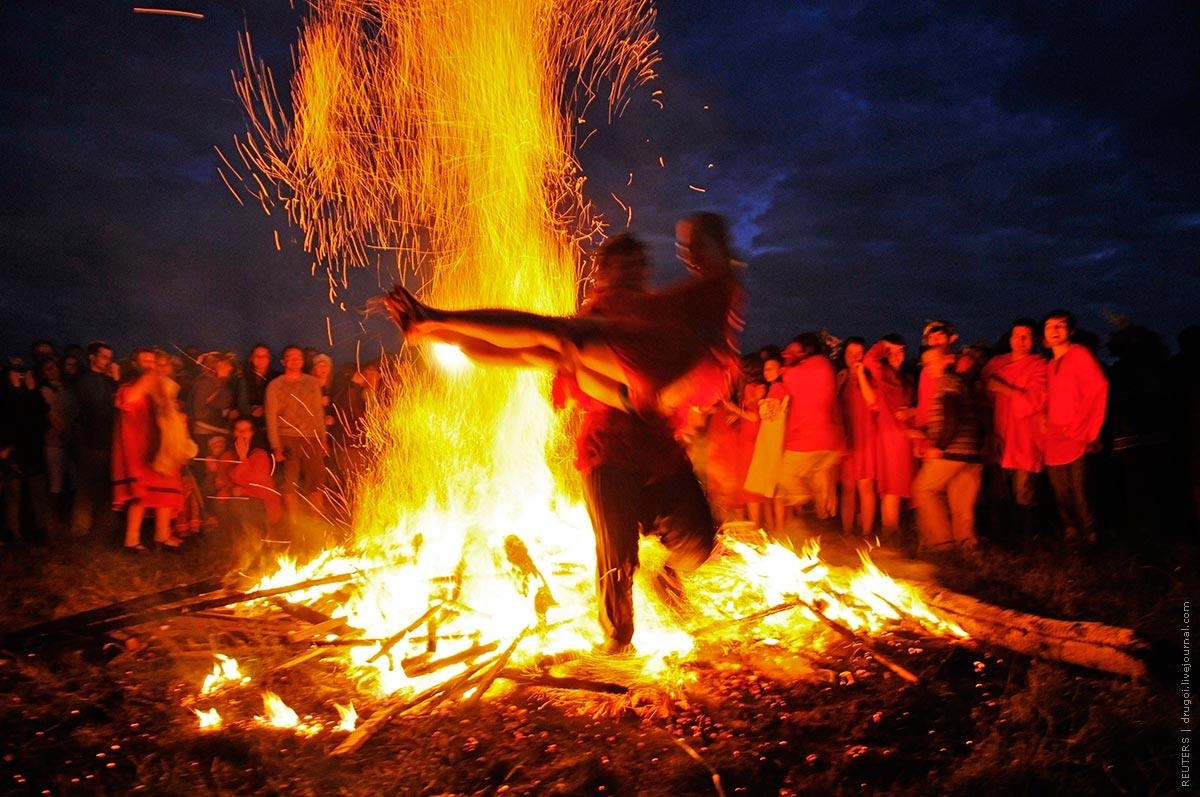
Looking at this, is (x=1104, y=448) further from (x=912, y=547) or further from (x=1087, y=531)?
(x=912, y=547)

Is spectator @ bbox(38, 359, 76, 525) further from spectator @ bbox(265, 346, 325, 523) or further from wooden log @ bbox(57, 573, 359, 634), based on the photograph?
wooden log @ bbox(57, 573, 359, 634)

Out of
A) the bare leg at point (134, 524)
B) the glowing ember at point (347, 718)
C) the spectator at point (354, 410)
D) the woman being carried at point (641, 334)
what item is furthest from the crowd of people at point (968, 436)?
the bare leg at point (134, 524)

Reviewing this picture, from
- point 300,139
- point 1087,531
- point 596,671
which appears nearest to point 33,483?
point 300,139

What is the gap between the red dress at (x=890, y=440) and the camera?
8.09m

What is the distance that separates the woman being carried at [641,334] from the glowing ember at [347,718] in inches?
75.7

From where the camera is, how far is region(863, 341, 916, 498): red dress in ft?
26.5

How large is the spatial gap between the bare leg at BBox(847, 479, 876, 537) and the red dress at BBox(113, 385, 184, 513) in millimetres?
7022

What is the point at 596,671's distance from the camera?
4.62m

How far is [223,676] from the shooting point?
4.76 meters

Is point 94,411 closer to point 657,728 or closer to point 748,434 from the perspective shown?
point 748,434

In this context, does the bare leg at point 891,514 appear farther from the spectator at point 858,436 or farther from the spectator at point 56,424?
the spectator at point 56,424

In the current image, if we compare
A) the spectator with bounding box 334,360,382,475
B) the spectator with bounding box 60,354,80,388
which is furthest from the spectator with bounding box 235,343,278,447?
the spectator with bounding box 60,354,80,388

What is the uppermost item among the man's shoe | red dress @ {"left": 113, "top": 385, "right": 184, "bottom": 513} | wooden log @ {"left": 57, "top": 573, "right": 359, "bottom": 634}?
red dress @ {"left": 113, "top": 385, "right": 184, "bottom": 513}

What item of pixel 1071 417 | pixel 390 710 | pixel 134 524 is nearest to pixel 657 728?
pixel 390 710
